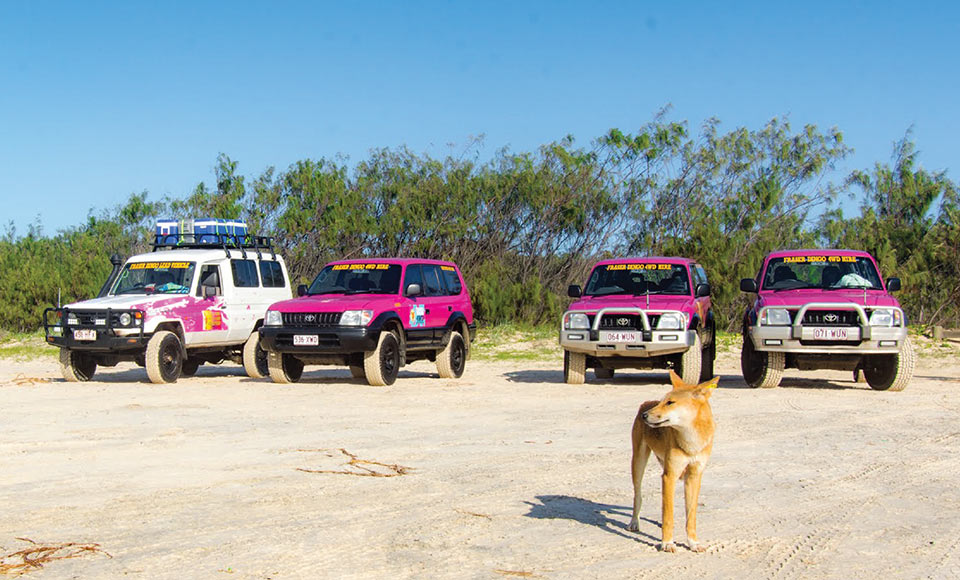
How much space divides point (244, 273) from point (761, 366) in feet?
26.1

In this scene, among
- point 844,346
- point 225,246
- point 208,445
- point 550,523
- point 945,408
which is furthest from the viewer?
point 225,246

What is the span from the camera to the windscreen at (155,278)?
15.8 metres

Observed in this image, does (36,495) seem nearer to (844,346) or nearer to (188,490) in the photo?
(188,490)

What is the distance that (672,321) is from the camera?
45.9ft

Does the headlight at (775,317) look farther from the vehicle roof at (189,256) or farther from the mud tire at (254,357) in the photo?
the vehicle roof at (189,256)

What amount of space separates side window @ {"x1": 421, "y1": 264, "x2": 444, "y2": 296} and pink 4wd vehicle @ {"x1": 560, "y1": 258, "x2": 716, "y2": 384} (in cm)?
227

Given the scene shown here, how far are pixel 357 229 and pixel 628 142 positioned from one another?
25.7 feet

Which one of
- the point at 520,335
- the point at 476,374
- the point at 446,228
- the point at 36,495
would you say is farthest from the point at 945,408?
the point at 446,228

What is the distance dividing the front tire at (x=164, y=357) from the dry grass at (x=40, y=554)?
9431mm

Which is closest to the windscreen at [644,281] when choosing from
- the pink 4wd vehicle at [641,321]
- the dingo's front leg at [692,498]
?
the pink 4wd vehicle at [641,321]

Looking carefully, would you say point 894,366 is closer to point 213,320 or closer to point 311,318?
point 311,318

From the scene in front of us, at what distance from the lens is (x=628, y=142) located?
29.4 m

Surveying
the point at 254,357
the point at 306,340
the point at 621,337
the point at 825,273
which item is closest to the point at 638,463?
the point at 621,337

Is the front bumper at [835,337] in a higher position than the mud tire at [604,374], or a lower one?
higher
